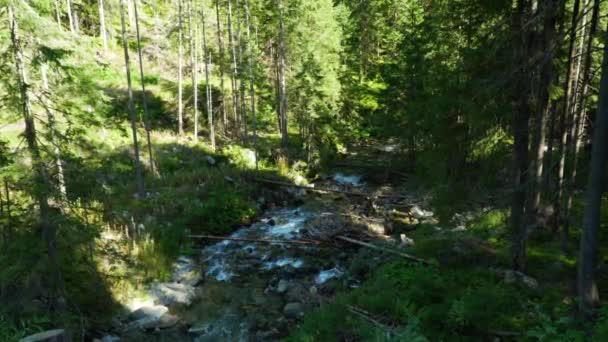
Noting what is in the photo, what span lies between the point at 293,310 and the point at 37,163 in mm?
6320

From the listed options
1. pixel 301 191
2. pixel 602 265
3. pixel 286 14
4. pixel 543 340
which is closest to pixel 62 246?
pixel 543 340

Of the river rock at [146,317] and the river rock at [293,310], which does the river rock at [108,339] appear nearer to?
the river rock at [146,317]

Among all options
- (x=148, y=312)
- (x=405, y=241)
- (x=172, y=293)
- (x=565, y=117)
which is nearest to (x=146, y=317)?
(x=148, y=312)

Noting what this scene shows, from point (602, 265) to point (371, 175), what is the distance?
14.9 meters

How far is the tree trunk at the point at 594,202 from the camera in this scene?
18.6 ft

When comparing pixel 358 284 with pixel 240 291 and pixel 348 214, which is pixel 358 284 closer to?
pixel 240 291

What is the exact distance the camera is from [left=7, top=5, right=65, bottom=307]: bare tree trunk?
21.8ft

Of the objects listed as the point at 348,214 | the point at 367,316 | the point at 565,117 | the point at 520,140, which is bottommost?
the point at 348,214

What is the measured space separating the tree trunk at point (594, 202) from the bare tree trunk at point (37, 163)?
348 inches

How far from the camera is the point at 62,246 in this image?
7395 millimetres

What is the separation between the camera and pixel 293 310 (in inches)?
377

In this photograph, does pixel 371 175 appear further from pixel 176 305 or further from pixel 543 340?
pixel 543 340

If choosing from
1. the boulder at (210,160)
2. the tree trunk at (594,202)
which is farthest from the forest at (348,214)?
the boulder at (210,160)

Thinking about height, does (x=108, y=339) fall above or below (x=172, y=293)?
above
